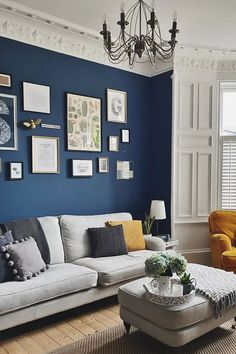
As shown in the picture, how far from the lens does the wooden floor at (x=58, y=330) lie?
2490mm

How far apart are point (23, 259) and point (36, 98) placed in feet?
6.16

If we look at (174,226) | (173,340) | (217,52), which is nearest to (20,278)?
(173,340)

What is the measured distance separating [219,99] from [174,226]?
2.05m

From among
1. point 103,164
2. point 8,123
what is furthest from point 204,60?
point 8,123

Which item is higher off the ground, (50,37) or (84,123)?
(50,37)

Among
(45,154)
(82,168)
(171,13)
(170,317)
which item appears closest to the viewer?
(170,317)

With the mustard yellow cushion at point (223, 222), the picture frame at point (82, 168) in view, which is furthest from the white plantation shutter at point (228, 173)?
Answer: the picture frame at point (82, 168)

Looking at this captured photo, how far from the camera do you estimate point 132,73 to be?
462 centimetres

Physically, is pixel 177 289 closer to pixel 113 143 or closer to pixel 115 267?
pixel 115 267

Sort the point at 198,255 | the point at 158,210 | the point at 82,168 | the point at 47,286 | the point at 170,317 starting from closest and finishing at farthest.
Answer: the point at 170,317 → the point at 47,286 → the point at 82,168 → the point at 158,210 → the point at 198,255

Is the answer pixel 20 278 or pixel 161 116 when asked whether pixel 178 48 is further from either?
pixel 20 278

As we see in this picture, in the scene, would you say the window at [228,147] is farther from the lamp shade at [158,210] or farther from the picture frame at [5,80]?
the picture frame at [5,80]

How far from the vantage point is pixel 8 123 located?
3396mm

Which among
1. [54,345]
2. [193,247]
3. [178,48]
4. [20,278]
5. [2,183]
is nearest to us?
[54,345]
